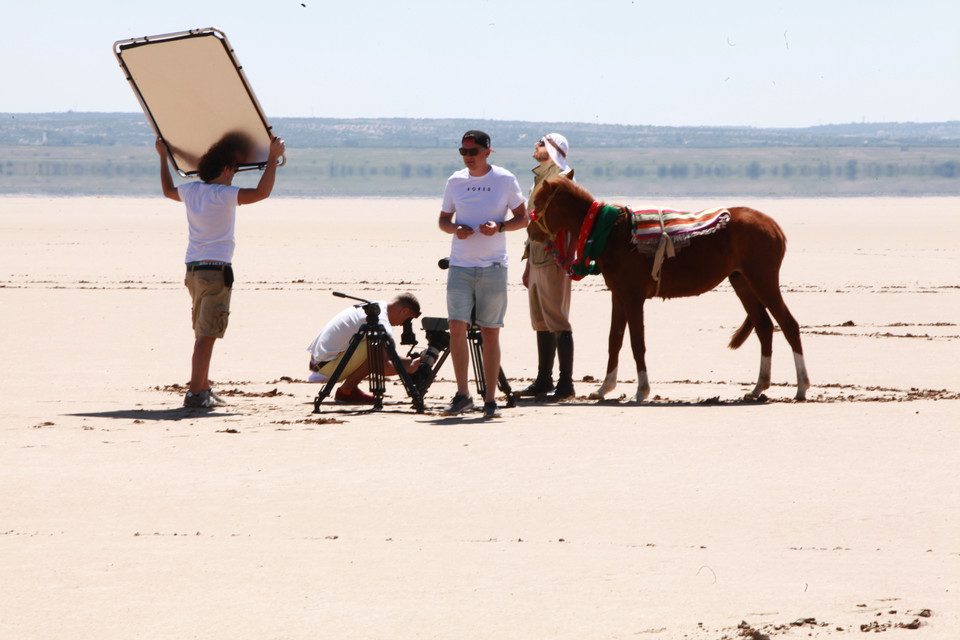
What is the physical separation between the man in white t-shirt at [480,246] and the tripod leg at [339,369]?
78 centimetres

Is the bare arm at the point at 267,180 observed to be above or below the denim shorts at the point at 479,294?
above

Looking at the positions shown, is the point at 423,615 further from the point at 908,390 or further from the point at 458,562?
the point at 908,390

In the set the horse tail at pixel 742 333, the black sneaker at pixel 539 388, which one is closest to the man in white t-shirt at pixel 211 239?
the black sneaker at pixel 539 388

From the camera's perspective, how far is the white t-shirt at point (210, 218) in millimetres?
8977

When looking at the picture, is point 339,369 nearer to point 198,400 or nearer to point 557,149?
point 198,400

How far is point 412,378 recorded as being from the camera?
32.0 ft

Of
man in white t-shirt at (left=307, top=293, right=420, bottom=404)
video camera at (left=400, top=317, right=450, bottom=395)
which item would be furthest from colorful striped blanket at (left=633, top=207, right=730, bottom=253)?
man in white t-shirt at (left=307, top=293, right=420, bottom=404)

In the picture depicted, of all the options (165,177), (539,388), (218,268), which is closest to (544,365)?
(539,388)

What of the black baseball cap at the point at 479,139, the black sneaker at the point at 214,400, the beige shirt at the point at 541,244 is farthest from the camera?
the beige shirt at the point at 541,244

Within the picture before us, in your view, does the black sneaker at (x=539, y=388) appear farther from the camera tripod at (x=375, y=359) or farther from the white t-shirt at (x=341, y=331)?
the white t-shirt at (x=341, y=331)

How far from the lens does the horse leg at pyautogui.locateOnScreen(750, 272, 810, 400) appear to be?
9.66m

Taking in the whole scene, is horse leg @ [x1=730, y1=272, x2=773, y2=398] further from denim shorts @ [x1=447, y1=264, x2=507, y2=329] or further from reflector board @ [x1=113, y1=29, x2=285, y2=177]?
reflector board @ [x1=113, y1=29, x2=285, y2=177]

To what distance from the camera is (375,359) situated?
9281mm

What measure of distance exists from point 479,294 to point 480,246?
32 centimetres
